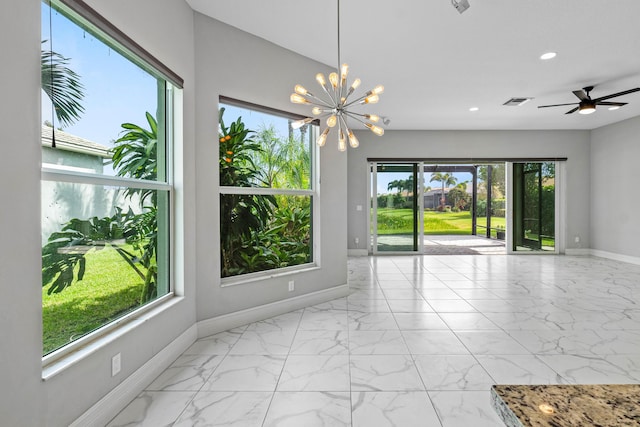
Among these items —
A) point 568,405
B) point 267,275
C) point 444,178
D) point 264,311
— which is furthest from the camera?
point 444,178

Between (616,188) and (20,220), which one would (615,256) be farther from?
(20,220)

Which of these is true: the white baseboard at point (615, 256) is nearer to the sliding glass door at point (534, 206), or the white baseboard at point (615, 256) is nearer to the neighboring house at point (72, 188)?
the sliding glass door at point (534, 206)

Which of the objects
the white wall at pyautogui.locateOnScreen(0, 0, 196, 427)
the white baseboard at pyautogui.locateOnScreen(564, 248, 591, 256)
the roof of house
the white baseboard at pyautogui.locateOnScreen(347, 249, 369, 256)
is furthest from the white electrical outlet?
the white baseboard at pyautogui.locateOnScreen(564, 248, 591, 256)

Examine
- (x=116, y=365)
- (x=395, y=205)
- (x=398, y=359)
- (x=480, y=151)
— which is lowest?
(x=398, y=359)

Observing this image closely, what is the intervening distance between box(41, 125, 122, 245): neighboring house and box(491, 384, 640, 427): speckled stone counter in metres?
2.01

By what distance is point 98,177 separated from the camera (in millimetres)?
1972

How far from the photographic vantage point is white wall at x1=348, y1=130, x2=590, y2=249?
759cm

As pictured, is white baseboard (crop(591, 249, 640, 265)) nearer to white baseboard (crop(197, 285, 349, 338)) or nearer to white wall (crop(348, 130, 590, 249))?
white wall (crop(348, 130, 590, 249))

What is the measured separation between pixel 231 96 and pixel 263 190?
1000 mm

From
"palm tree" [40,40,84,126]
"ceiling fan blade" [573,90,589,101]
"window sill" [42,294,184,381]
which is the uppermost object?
"ceiling fan blade" [573,90,589,101]

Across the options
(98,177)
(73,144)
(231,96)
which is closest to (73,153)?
(73,144)

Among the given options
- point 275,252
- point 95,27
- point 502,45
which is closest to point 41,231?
point 95,27

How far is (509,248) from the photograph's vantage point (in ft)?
26.0

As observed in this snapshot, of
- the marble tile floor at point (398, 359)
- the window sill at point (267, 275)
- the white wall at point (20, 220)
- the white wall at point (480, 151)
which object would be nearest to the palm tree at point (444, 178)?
the white wall at point (480, 151)
